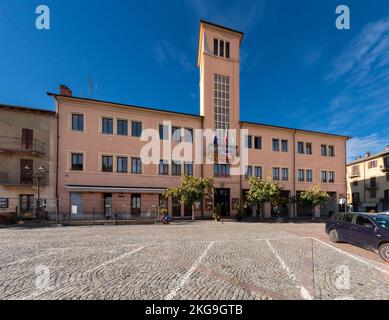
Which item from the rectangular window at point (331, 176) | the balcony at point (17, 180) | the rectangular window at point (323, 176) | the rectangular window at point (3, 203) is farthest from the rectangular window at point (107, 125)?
the rectangular window at point (331, 176)

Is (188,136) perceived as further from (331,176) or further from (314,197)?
(331,176)

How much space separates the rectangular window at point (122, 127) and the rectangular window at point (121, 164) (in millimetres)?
2752

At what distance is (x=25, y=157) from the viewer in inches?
896

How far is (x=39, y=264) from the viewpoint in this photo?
24.4ft

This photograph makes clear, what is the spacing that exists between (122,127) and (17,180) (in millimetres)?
11182

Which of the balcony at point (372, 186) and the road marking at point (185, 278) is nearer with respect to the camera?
the road marking at point (185, 278)

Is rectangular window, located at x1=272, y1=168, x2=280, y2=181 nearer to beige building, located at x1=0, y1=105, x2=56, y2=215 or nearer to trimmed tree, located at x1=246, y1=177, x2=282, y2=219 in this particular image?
trimmed tree, located at x1=246, y1=177, x2=282, y2=219

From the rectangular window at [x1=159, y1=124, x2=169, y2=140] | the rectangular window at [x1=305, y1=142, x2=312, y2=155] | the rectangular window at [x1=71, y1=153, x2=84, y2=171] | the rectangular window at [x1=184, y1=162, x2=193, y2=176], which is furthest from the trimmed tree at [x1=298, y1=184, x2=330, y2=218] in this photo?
the rectangular window at [x1=71, y1=153, x2=84, y2=171]

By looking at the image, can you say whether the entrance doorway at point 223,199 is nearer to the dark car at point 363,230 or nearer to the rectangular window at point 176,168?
the rectangular window at point 176,168

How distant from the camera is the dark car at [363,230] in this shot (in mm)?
8566

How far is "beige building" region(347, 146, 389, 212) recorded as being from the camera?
38.5 metres

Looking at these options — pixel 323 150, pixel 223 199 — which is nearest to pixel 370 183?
pixel 323 150

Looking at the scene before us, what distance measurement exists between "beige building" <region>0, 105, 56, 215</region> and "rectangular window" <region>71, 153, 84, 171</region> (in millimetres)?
1767

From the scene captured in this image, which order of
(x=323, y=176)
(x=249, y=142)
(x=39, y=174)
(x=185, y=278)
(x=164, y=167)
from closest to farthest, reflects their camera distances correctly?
(x=185, y=278), (x=39, y=174), (x=164, y=167), (x=249, y=142), (x=323, y=176)
